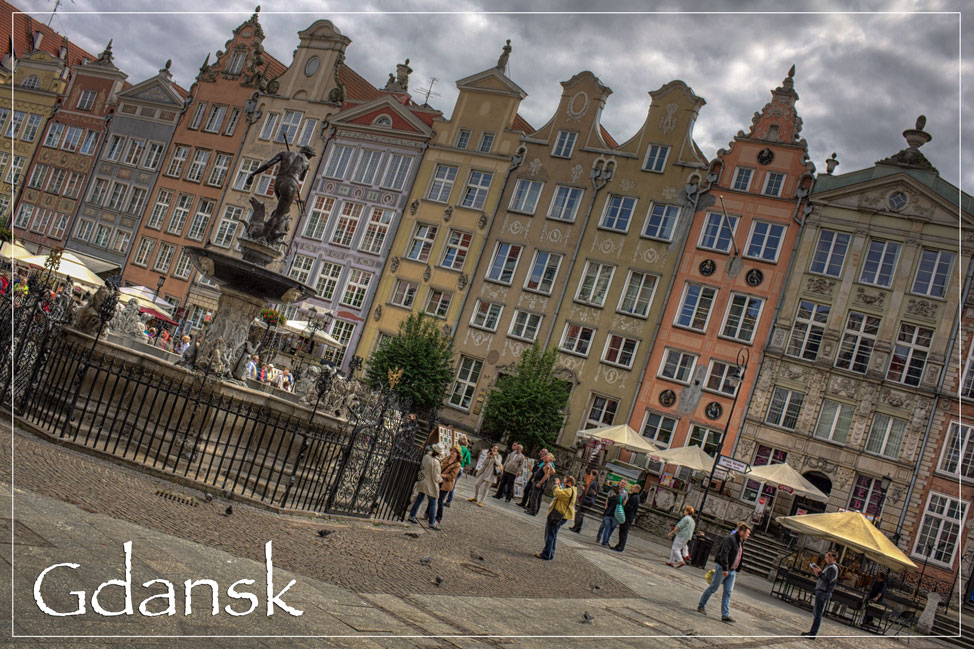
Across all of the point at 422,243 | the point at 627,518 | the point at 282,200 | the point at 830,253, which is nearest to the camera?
the point at 282,200

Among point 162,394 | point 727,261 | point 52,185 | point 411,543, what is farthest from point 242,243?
point 52,185

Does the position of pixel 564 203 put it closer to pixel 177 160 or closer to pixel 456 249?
pixel 456 249

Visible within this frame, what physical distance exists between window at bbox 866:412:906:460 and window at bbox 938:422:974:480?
1.46 metres

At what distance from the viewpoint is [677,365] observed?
1388 inches

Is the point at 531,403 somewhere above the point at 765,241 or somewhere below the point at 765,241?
below

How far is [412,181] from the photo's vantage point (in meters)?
43.0

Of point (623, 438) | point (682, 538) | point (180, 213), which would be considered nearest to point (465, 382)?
point (623, 438)

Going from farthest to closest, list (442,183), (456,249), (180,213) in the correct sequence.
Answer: (180,213), (442,183), (456,249)

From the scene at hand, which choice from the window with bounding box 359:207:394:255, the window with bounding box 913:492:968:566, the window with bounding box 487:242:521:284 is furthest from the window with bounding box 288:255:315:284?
the window with bounding box 913:492:968:566

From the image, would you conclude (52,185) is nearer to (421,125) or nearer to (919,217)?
(421,125)

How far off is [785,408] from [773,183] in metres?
9.17

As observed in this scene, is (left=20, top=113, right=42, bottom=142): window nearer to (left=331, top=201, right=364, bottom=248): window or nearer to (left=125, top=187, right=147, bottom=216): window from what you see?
(left=125, top=187, right=147, bottom=216): window

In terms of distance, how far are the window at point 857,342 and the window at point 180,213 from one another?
35.7 meters

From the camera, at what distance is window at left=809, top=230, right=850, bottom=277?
33469 mm
